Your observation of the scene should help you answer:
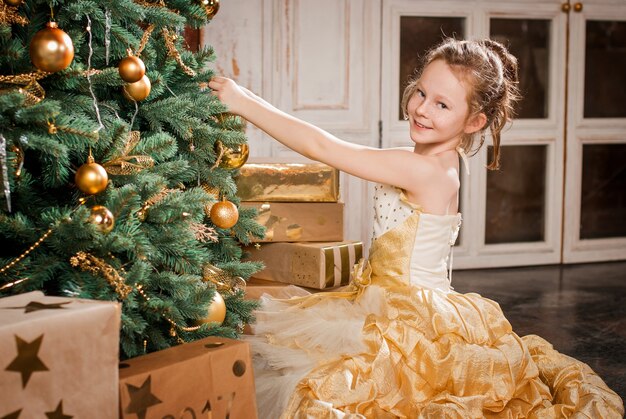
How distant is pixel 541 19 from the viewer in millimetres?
4273

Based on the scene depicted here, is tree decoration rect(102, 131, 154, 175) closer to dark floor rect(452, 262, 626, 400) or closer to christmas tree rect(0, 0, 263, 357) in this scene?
christmas tree rect(0, 0, 263, 357)

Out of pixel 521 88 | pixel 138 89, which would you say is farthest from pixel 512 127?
pixel 138 89

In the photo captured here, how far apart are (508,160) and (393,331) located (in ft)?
9.19

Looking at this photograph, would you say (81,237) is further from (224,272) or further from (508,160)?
(508,160)

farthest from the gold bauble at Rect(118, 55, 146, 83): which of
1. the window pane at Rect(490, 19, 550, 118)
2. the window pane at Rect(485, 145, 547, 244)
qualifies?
the window pane at Rect(485, 145, 547, 244)

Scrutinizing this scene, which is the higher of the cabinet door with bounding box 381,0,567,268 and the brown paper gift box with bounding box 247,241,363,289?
the cabinet door with bounding box 381,0,567,268

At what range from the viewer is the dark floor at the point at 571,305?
2.76 metres

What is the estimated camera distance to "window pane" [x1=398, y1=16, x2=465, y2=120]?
4.13 metres

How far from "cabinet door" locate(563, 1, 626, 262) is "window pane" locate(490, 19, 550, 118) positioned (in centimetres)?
14

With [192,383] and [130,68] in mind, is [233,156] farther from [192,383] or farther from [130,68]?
[192,383]

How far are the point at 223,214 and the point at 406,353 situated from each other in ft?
1.83

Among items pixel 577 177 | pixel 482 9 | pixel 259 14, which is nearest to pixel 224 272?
pixel 259 14

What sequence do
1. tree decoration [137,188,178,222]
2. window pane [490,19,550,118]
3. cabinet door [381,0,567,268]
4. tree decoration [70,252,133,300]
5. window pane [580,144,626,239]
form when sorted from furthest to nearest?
window pane [580,144,626,239], window pane [490,19,550,118], cabinet door [381,0,567,268], tree decoration [137,188,178,222], tree decoration [70,252,133,300]

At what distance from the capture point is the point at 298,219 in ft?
8.58
